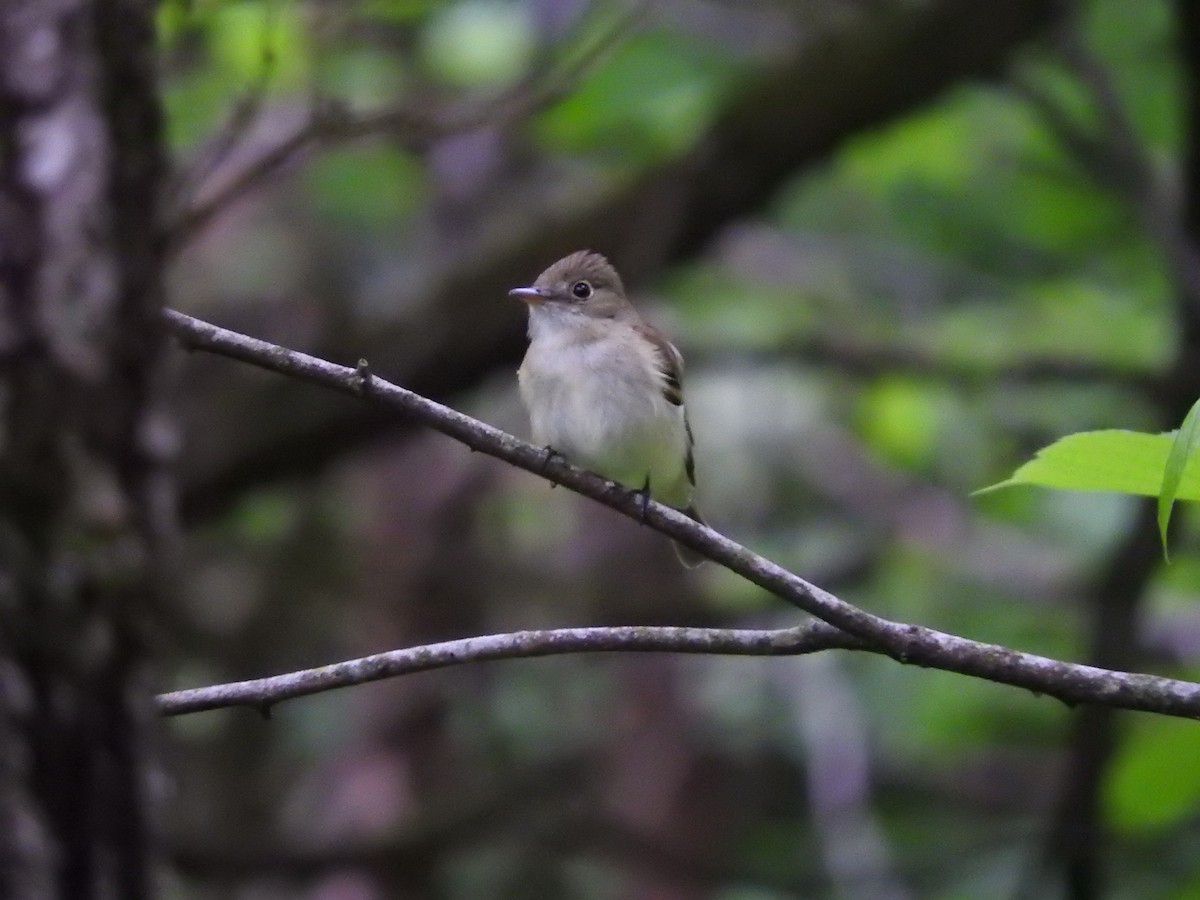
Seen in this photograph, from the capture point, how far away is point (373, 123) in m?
4.50

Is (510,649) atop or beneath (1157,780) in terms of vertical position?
atop

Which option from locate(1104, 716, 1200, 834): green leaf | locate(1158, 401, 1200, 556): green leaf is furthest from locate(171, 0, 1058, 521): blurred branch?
locate(1158, 401, 1200, 556): green leaf

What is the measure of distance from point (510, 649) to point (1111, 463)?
1.01 m

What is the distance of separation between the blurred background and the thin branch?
2339 millimetres

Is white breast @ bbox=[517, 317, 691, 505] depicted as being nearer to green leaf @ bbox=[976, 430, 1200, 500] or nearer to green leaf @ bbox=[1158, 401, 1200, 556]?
green leaf @ bbox=[976, 430, 1200, 500]

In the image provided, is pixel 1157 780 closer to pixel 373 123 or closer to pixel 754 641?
pixel 754 641

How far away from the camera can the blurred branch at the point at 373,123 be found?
4.41 meters

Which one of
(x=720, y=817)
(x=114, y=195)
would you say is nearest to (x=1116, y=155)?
(x=720, y=817)

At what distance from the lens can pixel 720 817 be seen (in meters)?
8.98

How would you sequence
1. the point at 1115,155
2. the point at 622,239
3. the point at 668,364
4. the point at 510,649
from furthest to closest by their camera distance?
the point at 622,239 < the point at 1115,155 < the point at 668,364 < the point at 510,649

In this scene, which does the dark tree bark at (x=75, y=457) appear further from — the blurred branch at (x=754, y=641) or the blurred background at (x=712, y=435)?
the blurred background at (x=712, y=435)

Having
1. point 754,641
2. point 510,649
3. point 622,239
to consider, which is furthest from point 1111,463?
point 622,239

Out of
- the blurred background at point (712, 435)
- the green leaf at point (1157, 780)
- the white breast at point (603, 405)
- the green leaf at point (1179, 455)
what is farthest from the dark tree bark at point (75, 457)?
the green leaf at point (1157, 780)

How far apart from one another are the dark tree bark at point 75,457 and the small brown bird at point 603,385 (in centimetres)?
305
